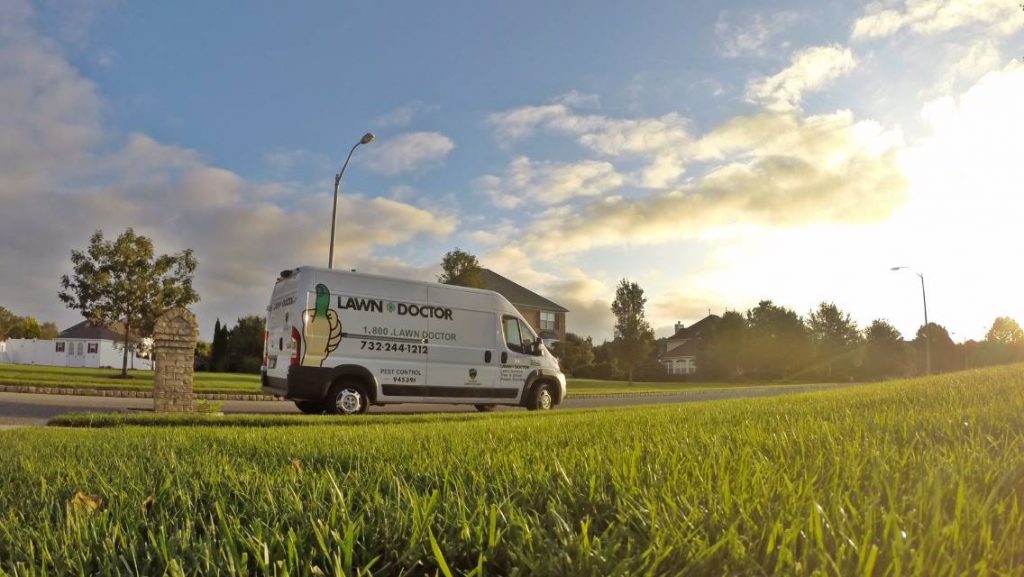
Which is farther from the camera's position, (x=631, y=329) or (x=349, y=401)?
(x=631, y=329)

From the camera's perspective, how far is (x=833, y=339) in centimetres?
7100

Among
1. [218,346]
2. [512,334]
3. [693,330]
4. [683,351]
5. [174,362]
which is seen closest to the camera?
[174,362]

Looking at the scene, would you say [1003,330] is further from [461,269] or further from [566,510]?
[566,510]

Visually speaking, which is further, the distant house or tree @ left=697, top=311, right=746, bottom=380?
the distant house

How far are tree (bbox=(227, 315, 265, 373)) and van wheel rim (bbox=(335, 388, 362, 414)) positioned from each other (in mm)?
36850

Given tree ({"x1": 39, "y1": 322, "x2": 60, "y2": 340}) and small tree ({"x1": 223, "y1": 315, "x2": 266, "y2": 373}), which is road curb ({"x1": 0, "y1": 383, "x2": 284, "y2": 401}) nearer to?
small tree ({"x1": 223, "y1": 315, "x2": 266, "y2": 373})

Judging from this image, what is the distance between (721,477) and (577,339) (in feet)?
206

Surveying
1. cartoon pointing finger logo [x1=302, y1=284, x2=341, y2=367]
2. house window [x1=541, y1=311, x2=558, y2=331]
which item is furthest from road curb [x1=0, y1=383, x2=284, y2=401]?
house window [x1=541, y1=311, x2=558, y2=331]

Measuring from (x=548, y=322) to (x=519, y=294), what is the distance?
4.25 m

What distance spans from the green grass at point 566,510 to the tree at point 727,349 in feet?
224

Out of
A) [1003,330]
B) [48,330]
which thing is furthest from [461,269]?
[48,330]

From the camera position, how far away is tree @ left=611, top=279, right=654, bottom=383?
170 ft

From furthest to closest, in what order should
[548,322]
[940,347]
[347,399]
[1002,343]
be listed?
1. [940,347]
2. [1002,343]
3. [548,322]
4. [347,399]

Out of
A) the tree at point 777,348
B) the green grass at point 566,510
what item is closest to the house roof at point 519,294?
the tree at point 777,348
